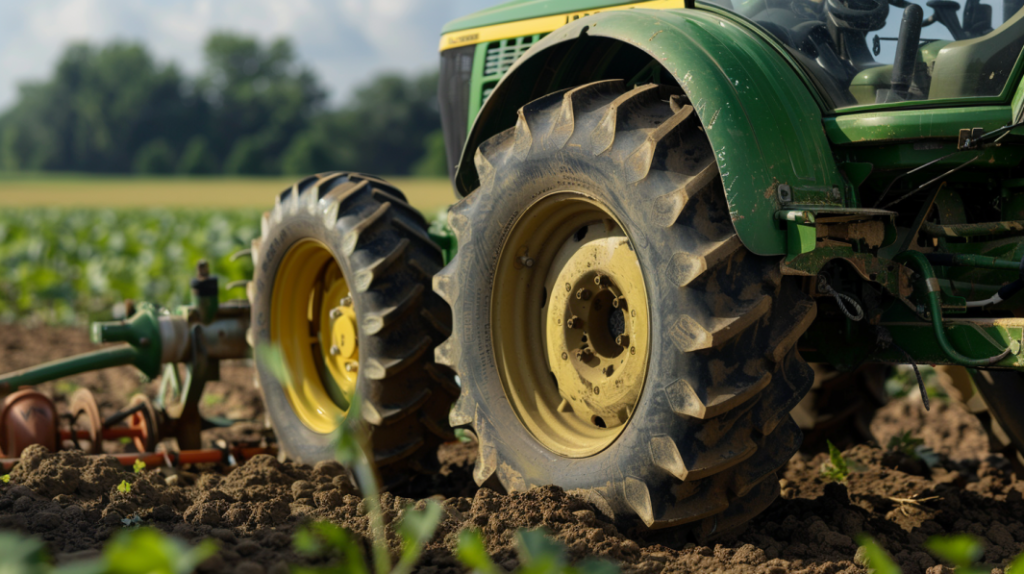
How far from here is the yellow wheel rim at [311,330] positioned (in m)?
3.96

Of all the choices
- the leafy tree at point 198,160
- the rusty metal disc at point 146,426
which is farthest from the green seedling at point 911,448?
the leafy tree at point 198,160

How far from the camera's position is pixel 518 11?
3.86 meters

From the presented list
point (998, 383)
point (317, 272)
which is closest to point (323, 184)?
point (317, 272)

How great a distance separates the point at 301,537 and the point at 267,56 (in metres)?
88.2

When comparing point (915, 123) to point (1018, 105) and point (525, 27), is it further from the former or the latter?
point (525, 27)

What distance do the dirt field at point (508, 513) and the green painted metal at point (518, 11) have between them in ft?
6.01

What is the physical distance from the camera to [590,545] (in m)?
2.31

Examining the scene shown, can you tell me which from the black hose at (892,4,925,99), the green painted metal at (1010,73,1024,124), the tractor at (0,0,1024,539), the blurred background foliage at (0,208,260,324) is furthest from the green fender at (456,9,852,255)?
the blurred background foliage at (0,208,260,324)

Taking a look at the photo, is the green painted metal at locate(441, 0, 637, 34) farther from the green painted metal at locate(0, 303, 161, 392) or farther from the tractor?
the green painted metal at locate(0, 303, 161, 392)

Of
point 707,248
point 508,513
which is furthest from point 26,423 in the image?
point 707,248

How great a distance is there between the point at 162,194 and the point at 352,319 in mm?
36895

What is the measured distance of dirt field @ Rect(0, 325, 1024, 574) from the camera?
2.34m

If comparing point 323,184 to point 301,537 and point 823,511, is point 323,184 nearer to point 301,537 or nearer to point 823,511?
point 823,511

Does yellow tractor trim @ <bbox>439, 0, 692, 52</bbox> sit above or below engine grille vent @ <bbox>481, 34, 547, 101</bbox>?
above
